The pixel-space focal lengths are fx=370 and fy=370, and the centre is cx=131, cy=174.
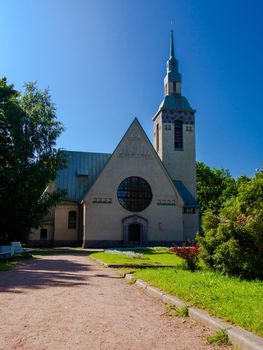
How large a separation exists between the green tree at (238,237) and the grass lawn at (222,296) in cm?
61

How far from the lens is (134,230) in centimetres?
3781

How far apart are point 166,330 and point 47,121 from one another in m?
26.7

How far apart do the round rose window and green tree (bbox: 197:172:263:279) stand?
25018 millimetres

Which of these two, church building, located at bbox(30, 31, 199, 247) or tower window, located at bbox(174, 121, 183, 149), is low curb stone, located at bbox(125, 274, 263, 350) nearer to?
church building, located at bbox(30, 31, 199, 247)

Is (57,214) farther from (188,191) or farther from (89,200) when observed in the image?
(188,191)

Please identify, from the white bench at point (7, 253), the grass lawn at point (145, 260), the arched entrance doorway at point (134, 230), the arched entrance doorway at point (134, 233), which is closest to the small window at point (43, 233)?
the arched entrance doorway at point (134, 230)

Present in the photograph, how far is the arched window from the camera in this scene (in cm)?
4044

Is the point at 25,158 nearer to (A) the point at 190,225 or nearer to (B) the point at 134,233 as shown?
(B) the point at 134,233

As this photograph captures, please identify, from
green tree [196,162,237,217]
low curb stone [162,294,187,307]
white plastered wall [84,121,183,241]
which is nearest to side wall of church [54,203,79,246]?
white plastered wall [84,121,183,241]

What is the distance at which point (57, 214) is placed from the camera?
40.2 metres

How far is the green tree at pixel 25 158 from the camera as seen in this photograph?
25875mm

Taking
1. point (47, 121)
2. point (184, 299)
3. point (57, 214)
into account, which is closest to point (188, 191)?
point (57, 214)

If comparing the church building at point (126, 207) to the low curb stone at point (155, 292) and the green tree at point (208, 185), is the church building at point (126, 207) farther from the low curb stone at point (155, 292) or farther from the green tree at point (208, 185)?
the low curb stone at point (155, 292)

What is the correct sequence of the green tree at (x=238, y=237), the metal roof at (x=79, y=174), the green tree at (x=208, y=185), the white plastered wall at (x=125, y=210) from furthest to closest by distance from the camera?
the green tree at (x=208, y=185) < the metal roof at (x=79, y=174) < the white plastered wall at (x=125, y=210) < the green tree at (x=238, y=237)
